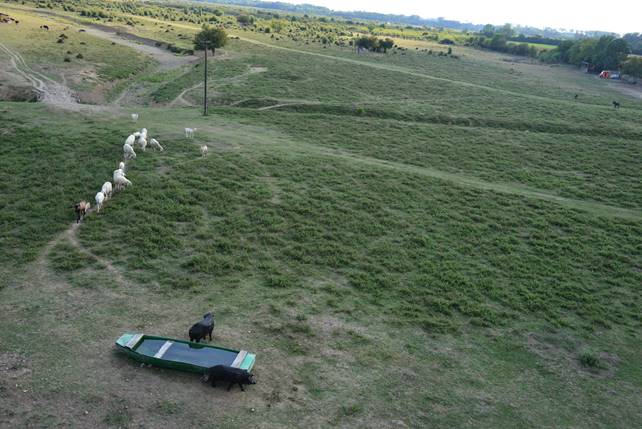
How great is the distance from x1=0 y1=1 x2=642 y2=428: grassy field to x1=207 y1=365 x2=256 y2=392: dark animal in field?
42cm

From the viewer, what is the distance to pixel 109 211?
24016mm

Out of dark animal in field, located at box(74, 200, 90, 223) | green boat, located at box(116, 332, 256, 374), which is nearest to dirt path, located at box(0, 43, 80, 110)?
dark animal in field, located at box(74, 200, 90, 223)

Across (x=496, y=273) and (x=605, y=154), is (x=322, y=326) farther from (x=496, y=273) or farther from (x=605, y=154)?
(x=605, y=154)

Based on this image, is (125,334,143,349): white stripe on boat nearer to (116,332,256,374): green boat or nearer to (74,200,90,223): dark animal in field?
(116,332,256,374): green boat

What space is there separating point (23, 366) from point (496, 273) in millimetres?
19722

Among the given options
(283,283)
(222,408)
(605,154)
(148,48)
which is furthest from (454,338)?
(148,48)

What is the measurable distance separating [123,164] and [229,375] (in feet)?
58.5

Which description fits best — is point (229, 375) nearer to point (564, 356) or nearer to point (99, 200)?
point (564, 356)

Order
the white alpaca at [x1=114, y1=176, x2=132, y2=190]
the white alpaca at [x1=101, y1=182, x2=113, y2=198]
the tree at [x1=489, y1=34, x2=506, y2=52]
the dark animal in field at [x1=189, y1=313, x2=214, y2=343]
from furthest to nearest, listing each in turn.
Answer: the tree at [x1=489, y1=34, x2=506, y2=52]
the white alpaca at [x1=114, y1=176, x2=132, y2=190]
the white alpaca at [x1=101, y1=182, x2=113, y2=198]
the dark animal in field at [x1=189, y1=313, x2=214, y2=343]

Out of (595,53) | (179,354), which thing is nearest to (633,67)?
(595,53)

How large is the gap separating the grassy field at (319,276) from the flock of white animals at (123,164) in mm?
615

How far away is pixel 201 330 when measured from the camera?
15.7 metres

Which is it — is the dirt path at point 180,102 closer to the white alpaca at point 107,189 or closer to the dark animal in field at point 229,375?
the white alpaca at point 107,189

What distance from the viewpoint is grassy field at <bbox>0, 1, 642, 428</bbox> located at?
47.2ft
